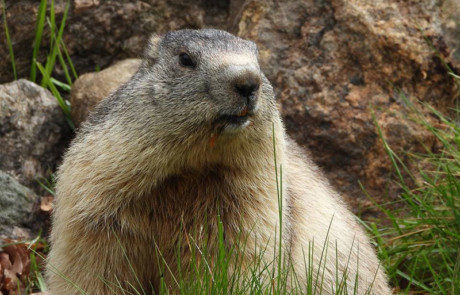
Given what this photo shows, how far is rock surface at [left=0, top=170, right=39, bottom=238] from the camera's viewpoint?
6.74m

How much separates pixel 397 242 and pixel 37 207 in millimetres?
3304

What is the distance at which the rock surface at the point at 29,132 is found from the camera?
727 centimetres

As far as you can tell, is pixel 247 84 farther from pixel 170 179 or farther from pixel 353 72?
pixel 353 72

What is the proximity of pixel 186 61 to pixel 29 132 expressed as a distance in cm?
329

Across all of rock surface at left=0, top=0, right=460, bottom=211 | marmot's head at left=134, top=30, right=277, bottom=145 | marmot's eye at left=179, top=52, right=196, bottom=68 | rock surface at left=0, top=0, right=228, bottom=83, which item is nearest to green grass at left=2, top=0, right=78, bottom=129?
rock surface at left=0, top=0, right=228, bottom=83

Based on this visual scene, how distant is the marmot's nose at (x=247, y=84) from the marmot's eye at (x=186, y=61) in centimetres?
47

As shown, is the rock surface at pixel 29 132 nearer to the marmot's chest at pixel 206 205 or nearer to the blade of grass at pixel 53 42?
the blade of grass at pixel 53 42

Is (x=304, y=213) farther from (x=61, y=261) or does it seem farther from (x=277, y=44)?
(x=277, y=44)

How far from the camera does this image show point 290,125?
23.9ft

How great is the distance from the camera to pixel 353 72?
7.29 m

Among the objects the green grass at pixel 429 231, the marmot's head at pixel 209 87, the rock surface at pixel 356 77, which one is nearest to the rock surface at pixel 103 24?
the rock surface at pixel 356 77

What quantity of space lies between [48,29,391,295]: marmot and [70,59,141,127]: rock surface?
8.59 ft

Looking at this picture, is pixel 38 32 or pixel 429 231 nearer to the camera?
pixel 429 231

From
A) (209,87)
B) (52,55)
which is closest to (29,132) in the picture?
(52,55)
